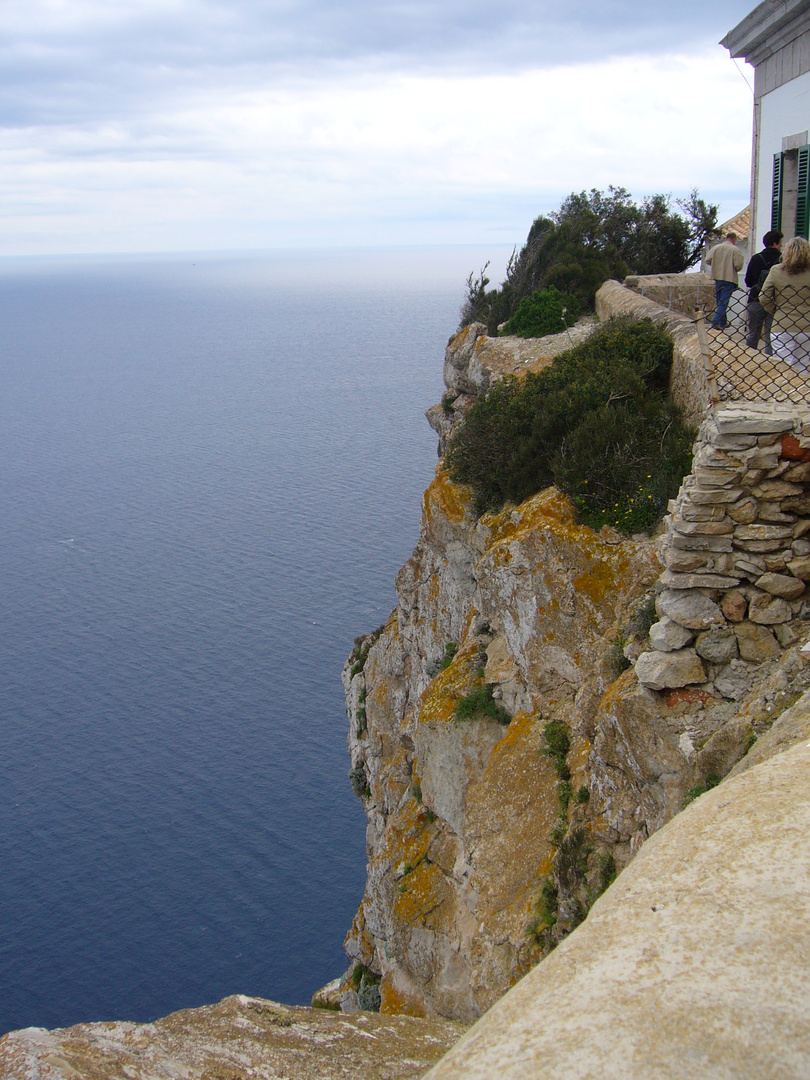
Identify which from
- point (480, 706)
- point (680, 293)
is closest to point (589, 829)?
point (480, 706)

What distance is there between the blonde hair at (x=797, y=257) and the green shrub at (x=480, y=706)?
8.54m

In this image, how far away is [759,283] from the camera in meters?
13.8

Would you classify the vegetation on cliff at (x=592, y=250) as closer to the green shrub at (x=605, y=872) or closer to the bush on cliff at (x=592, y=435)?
the bush on cliff at (x=592, y=435)

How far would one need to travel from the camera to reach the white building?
16.2 m

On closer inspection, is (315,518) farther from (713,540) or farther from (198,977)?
(713,540)

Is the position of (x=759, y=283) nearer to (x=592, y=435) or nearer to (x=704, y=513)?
(x=592, y=435)

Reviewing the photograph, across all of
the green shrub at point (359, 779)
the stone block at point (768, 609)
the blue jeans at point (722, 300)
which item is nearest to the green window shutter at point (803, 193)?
the blue jeans at point (722, 300)

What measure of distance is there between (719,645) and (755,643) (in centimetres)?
34

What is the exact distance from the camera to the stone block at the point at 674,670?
28.3 ft

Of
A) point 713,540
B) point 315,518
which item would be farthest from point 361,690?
point 315,518

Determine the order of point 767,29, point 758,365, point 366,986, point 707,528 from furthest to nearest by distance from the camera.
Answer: point 366,986 < point 767,29 < point 758,365 < point 707,528

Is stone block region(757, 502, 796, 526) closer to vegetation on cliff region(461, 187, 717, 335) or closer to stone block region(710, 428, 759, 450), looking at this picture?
stone block region(710, 428, 759, 450)

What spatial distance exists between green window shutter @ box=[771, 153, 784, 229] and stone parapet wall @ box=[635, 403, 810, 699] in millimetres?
11229

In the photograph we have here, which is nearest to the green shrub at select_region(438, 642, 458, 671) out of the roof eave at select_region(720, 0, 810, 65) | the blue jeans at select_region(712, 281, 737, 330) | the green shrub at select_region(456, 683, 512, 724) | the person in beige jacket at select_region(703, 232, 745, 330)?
the green shrub at select_region(456, 683, 512, 724)
